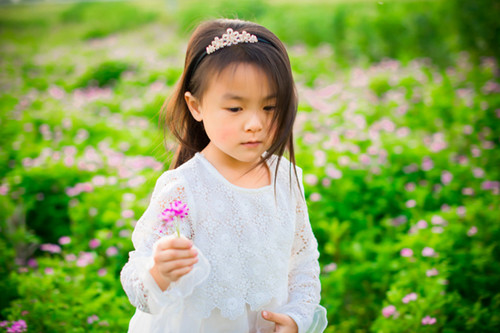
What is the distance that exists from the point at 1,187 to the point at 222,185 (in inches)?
101

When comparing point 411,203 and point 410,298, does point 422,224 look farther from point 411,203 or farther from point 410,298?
point 410,298

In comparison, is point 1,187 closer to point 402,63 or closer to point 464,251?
point 464,251

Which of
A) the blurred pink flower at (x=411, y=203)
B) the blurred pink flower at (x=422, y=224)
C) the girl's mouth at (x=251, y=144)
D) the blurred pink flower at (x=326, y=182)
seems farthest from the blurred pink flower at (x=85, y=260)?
the blurred pink flower at (x=411, y=203)

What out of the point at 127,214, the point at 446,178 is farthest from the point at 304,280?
the point at 446,178

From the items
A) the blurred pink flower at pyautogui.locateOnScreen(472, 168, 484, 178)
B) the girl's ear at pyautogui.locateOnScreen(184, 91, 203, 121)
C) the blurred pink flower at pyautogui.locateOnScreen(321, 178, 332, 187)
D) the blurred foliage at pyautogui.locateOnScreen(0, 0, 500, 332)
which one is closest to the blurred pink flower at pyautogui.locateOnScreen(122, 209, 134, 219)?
the blurred foliage at pyautogui.locateOnScreen(0, 0, 500, 332)

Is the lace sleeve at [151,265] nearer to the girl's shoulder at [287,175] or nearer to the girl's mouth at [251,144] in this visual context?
the girl's mouth at [251,144]

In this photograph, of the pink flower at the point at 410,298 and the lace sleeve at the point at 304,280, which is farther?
the pink flower at the point at 410,298

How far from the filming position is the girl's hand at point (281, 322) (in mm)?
1278

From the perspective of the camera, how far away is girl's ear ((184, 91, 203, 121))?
1.30 metres

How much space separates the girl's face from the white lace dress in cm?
13

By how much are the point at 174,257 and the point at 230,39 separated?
0.65 metres

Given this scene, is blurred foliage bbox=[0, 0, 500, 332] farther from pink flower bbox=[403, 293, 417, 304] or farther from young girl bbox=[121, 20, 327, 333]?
young girl bbox=[121, 20, 327, 333]

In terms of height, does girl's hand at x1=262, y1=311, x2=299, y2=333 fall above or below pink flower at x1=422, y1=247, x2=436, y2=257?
below

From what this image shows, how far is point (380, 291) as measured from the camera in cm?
251
